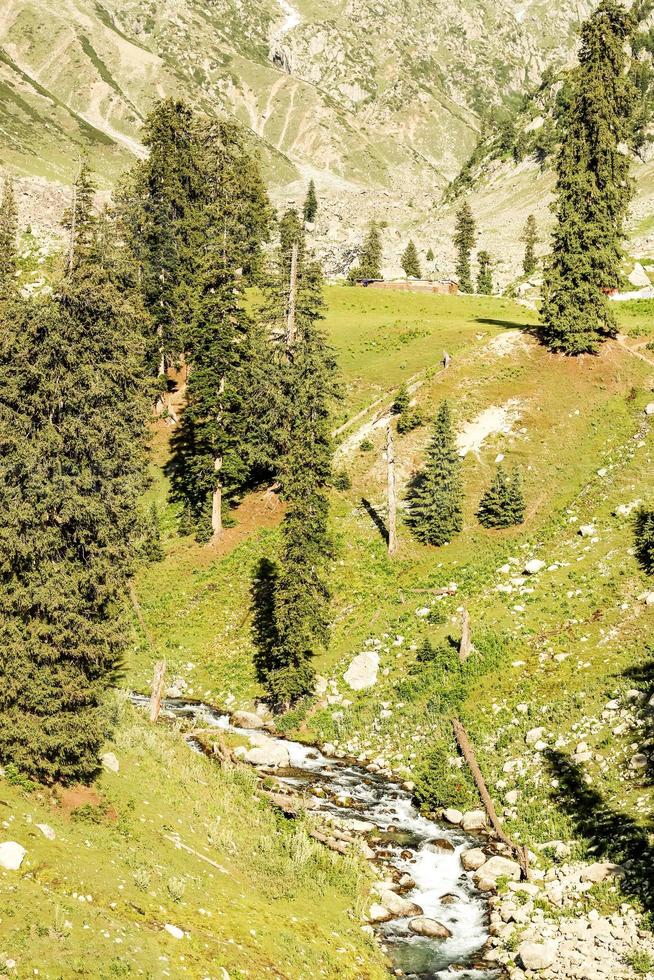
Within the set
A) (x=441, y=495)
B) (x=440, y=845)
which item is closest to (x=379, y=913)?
(x=440, y=845)

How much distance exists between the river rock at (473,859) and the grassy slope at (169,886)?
149 inches

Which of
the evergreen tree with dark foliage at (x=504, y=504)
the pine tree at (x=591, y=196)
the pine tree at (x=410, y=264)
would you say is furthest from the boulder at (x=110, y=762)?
the pine tree at (x=410, y=264)

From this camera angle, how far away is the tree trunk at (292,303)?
56.2 metres

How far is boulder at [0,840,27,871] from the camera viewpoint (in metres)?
16.6

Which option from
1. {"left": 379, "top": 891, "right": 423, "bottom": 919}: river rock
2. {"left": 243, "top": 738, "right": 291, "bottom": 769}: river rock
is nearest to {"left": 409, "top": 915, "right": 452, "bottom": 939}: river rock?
{"left": 379, "top": 891, "right": 423, "bottom": 919}: river rock

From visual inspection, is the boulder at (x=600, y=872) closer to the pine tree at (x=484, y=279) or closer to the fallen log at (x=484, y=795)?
the fallen log at (x=484, y=795)

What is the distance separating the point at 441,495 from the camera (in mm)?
47750

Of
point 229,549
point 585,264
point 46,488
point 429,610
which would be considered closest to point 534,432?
point 585,264

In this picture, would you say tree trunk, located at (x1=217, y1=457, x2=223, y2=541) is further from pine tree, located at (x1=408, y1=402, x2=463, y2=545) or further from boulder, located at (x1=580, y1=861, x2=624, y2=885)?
boulder, located at (x1=580, y1=861, x2=624, y2=885)

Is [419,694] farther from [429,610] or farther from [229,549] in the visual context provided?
[229,549]

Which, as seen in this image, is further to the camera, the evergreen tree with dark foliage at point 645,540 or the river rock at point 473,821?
the evergreen tree with dark foliage at point 645,540

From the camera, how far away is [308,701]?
37750 millimetres

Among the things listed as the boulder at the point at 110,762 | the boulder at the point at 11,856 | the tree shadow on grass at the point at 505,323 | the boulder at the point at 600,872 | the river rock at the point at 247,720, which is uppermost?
the tree shadow on grass at the point at 505,323

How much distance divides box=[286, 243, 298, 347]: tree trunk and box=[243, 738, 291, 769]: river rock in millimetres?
30358
